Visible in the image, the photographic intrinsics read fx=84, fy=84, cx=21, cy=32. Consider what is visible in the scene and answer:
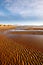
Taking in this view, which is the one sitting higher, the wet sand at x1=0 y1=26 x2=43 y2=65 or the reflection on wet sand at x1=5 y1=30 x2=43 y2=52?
the wet sand at x1=0 y1=26 x2=43 y2=65

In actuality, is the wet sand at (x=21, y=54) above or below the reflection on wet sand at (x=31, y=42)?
above

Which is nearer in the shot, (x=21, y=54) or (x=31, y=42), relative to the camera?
(x=21, y=54)

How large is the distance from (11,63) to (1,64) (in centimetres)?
69

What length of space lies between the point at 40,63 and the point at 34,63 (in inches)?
16.9

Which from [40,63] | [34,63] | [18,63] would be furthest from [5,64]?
[40,63]

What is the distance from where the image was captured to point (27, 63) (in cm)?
598

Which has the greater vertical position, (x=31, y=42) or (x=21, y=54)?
(x=21, y=54)

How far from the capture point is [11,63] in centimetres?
598

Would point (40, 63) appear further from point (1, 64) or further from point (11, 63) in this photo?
point (1, 64)

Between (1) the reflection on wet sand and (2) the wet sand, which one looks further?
(1) the reflection on wet sand

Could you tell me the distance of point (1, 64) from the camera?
586cm

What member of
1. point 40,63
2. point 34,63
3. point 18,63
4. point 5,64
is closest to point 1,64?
point 5,64

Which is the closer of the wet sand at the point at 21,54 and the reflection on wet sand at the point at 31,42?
the wet sand at the point at 21,54

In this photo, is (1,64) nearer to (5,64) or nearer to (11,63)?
(5,64)
